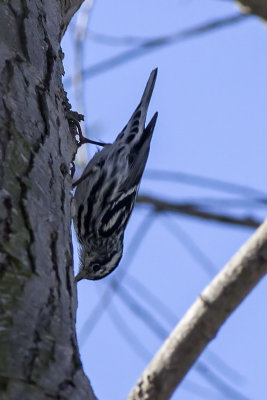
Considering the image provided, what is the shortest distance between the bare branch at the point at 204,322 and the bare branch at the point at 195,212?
0.51 m

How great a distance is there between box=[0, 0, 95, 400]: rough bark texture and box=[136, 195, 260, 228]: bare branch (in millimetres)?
1627

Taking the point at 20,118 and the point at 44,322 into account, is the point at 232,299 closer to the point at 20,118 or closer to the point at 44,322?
the point at 20,118

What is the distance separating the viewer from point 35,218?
2.78m

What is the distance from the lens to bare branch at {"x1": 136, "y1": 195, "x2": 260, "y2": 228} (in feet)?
17.2

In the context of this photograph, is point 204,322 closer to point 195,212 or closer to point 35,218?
point 195,212

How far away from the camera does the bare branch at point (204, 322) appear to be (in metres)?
4.67

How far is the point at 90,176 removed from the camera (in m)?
6.56

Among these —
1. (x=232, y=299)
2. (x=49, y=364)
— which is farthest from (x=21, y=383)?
(x=232, y=299)

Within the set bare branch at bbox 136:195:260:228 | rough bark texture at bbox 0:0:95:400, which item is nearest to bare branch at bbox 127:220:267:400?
bare branch at bbox 136:195:260:228

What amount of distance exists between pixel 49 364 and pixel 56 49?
187 centimetres

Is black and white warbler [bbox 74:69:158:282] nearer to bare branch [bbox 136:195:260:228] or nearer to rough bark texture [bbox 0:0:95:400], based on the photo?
bare branch [bbox 136:195:260:228]

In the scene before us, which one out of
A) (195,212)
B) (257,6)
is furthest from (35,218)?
(257,6)

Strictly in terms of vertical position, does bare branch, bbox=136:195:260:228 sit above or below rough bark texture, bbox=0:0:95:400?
above

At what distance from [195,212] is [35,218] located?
2.69 m
